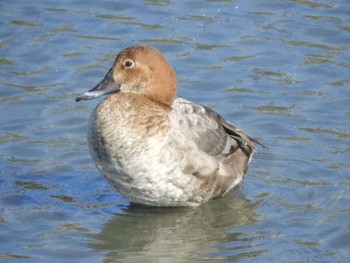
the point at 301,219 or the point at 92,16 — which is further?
the point at 92,16

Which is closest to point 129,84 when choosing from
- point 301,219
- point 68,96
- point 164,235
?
point 164,235

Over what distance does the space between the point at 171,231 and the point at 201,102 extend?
2573mm

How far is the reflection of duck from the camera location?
6906 millimetres

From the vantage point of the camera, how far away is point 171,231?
7.36 metres

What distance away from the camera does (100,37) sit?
11109 millimetres

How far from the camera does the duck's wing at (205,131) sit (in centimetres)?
752

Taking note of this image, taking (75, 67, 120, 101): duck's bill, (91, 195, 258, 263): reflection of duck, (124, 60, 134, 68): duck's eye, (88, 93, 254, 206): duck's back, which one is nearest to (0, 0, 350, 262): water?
(91, 195, 258, 263): reflection of duck

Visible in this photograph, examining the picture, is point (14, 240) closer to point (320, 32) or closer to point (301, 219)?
point (301, 219)

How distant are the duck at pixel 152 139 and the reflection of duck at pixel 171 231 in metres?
0.13

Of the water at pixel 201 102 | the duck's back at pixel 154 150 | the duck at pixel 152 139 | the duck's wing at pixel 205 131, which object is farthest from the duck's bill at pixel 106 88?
the water at pixel 201 102

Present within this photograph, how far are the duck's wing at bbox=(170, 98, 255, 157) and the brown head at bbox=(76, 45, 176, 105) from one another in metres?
0.18

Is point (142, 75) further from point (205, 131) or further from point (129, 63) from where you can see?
point (205, 131)

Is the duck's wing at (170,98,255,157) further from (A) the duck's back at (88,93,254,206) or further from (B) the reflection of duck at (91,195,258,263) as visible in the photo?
(B) the reflection of duck at (91,195,258,263)

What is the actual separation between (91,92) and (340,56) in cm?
378
